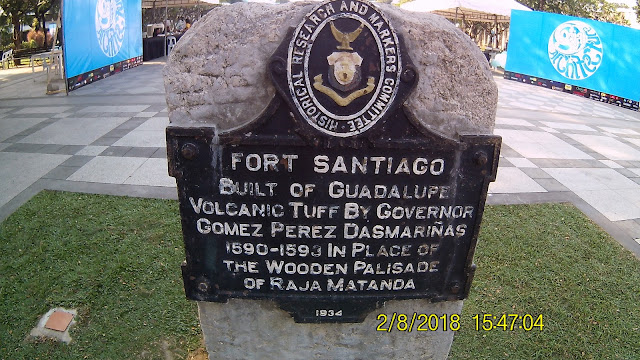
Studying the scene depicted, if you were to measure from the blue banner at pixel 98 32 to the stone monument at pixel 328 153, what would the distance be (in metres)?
10.5

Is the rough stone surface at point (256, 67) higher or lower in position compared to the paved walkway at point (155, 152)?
higher

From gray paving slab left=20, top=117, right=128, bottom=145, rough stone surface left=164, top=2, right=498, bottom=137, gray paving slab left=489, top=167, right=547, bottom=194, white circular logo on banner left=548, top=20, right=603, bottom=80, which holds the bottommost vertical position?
gray paving slab left=489, top=167, right=547, bottom=194

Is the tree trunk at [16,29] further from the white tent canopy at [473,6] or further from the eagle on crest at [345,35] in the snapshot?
the eagle on crest at [345,35]

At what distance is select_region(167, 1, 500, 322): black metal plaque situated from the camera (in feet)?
6.32

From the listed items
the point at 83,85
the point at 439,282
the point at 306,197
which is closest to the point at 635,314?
the point at 439,282

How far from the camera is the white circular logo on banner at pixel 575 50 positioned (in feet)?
44.7

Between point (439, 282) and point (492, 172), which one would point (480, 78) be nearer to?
point (492, 172)

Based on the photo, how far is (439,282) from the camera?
2369 millimetres

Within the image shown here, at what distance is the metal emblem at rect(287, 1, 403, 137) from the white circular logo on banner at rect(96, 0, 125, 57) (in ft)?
41.2

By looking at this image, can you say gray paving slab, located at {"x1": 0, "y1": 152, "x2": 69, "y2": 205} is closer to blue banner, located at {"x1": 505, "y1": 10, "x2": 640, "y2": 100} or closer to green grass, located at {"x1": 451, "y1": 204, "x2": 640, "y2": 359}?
green grass, located at {"x1": 451, "y1": 204, "x2": 640, "y2": 359}

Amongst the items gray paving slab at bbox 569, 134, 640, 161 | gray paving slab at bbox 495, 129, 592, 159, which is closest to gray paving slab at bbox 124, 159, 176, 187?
gray paving slab at bbox 495, 129, 592, 159

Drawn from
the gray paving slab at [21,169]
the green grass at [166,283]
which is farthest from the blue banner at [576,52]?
the gray paving slab at [21,169]
